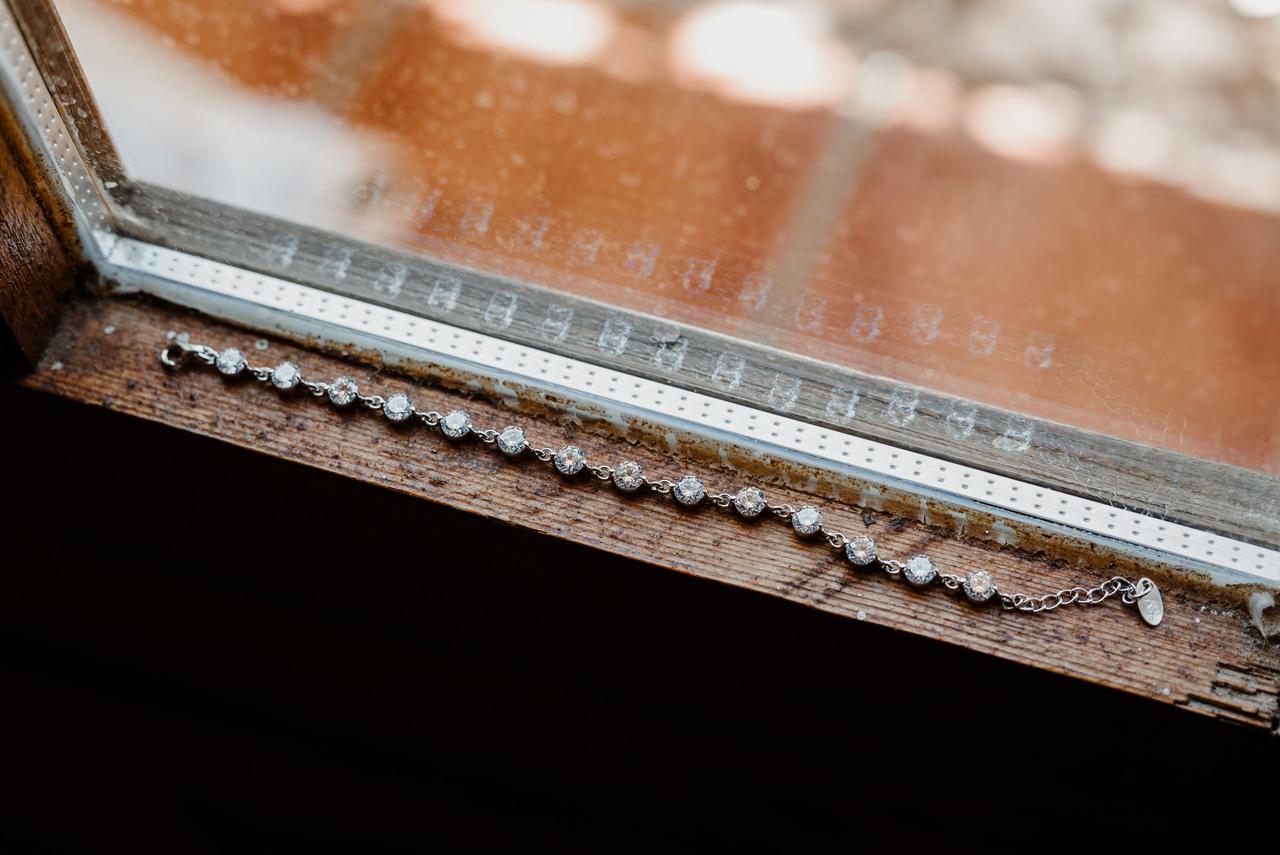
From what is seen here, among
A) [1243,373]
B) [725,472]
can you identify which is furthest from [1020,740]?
[1243,373]

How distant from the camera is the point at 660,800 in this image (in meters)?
0.94

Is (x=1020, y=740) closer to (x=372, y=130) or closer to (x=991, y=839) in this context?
(x=991, y=839)

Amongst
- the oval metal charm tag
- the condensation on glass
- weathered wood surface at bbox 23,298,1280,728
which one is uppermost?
the condensation on glass

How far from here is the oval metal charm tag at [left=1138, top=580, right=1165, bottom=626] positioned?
29.0 inches

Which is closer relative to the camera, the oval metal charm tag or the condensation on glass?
the oval metal charm tag

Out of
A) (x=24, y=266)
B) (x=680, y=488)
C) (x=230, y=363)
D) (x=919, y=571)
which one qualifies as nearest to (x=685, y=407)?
(x=680, y=488)

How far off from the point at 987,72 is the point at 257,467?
3.18 ft

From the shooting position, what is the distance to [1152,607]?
737 mm

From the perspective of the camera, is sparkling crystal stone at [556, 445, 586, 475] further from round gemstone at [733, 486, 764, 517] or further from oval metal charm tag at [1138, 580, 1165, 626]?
oval metal charm tag at [1138, 580, 1165, 626]

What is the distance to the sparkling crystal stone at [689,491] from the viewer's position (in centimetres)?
77

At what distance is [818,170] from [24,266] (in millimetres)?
758

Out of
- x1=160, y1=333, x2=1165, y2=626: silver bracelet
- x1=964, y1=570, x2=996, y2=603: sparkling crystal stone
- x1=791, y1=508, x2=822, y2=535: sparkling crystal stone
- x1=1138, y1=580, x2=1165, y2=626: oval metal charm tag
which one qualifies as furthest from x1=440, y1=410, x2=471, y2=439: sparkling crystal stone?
x1=1138, y1=580, x2=1165, y2=626: oval metal charm tag

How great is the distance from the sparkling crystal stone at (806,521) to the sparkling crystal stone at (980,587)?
101mm

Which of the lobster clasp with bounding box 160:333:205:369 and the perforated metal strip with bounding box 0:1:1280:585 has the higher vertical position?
the perforated metal strip with bounding box 0:1:1280:585
